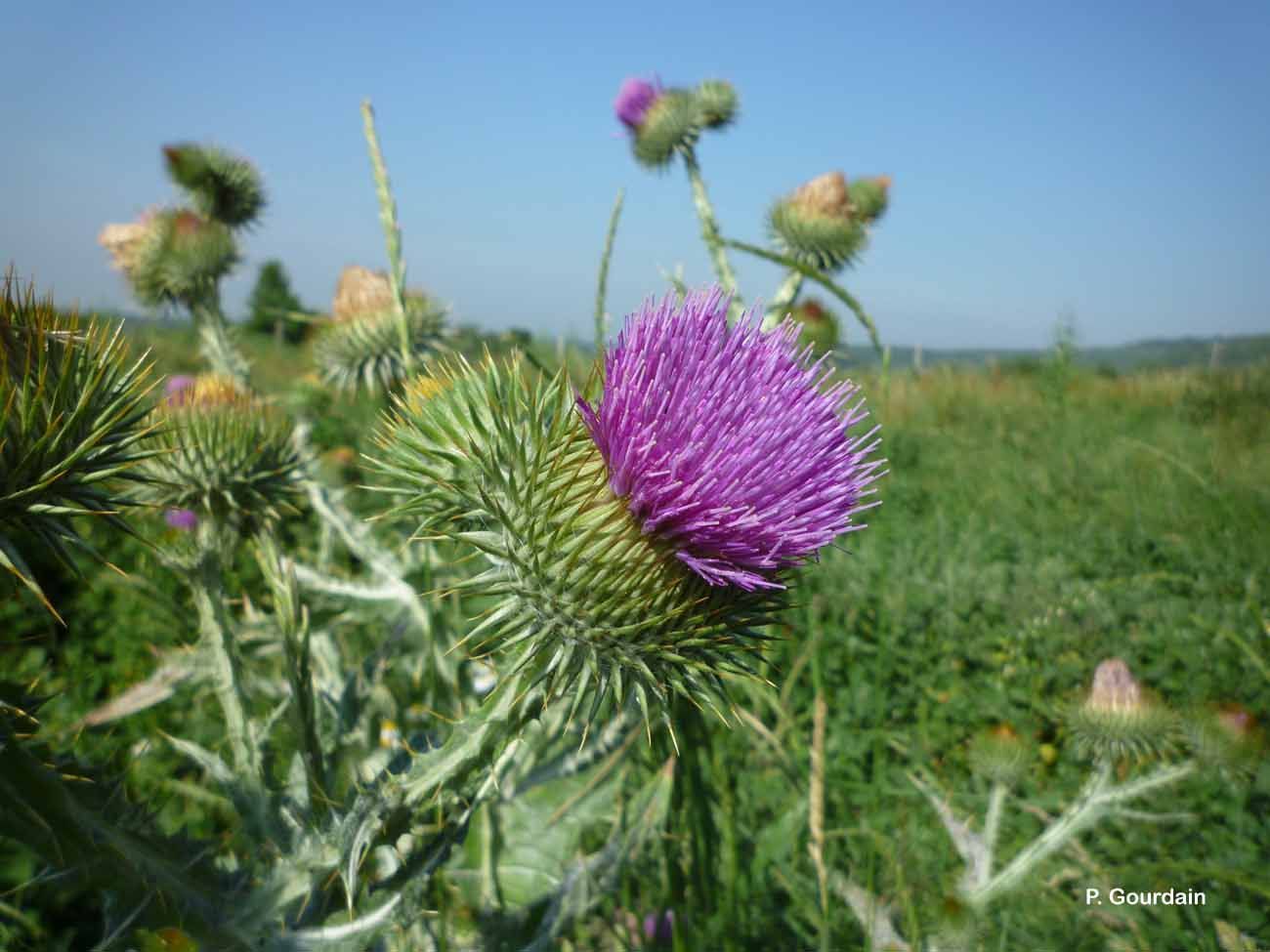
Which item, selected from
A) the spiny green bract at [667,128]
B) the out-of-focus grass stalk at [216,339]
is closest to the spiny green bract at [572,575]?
the out-of-focus grass stalk at [216,339]

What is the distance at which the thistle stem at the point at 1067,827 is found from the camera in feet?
9.05

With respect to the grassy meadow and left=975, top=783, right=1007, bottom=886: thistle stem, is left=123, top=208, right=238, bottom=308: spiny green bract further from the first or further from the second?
left=975, top=783, right=1007, bottom=886: thistle stem

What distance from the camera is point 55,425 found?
158 centimetres

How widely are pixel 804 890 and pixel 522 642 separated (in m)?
1.74

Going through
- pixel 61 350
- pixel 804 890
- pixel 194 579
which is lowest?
pixel 804 890

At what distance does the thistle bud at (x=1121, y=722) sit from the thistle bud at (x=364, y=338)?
10.6 ft

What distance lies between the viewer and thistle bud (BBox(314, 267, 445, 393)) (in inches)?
153

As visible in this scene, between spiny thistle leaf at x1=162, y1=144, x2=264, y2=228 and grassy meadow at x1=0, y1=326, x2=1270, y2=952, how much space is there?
1113 mm

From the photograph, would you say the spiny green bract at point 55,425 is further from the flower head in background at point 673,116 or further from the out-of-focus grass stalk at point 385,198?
the flower head in background at point 673,116

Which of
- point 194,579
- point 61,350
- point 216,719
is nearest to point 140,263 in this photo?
point 216,719

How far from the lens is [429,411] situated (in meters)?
2.04

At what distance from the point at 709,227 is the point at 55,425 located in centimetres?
373

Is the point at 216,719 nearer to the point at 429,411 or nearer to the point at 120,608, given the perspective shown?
the point at 120,608

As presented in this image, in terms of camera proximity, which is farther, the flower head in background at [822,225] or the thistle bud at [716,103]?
the thistle bud at [716,103]
